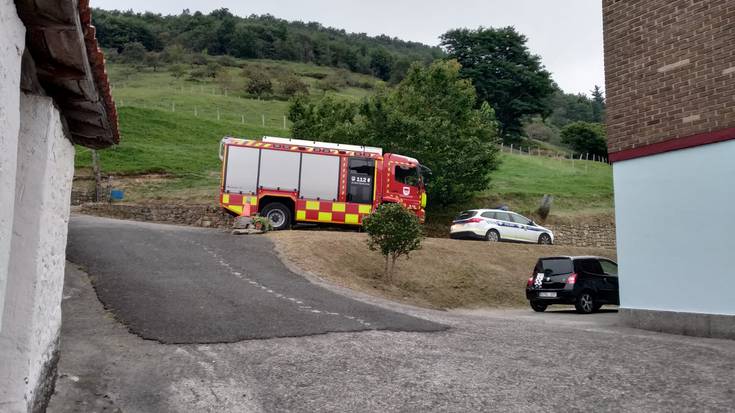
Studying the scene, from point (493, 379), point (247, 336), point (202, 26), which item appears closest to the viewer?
point (493, 379)

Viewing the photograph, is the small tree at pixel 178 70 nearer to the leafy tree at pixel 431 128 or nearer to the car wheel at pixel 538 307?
the leafy tree at pixel 431 128

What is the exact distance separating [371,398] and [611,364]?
334 cm

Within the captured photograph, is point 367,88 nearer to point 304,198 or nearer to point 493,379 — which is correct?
point 304,198

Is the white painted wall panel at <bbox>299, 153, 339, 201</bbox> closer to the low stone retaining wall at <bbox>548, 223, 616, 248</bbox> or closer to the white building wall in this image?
the white building wall

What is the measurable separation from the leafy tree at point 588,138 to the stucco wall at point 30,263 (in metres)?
71.8

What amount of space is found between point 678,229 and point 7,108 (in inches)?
420

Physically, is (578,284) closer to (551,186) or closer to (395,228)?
(395,228)

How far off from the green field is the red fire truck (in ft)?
25.6

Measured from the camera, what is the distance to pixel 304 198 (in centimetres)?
2205

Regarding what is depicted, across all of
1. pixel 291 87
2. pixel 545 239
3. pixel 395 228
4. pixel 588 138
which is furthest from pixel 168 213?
pixel 588 138

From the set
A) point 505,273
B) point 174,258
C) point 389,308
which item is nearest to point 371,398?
point 389,308

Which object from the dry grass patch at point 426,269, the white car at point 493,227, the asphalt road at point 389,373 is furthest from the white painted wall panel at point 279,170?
the asphalt road at point 389,373

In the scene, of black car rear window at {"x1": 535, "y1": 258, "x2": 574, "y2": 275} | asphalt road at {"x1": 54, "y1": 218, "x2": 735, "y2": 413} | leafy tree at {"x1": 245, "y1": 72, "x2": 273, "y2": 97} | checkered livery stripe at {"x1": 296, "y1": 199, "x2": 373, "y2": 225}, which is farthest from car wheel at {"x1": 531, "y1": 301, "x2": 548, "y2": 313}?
leafy tree at {"x1": 245, "y1": 72, "x2": 273, "y2": 97}

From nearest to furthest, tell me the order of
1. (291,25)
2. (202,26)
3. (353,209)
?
(353,209) < (202,26) < (291,25)
